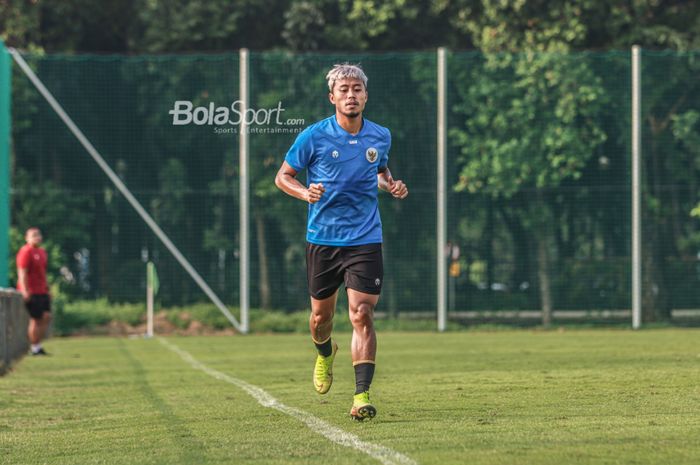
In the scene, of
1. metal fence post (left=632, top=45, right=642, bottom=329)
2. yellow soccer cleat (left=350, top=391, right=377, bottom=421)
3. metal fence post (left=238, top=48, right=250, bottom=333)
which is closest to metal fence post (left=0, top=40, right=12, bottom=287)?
metal fence post (left=238, top=48, right=250, bottom=333)

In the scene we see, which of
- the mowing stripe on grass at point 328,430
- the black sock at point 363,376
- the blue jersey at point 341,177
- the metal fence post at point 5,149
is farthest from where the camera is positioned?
the metal fence post at point 5,149

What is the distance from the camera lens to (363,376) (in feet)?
29.3

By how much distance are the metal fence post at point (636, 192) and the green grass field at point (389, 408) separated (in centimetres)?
626

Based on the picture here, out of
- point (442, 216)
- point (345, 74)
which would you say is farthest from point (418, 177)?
point (345, 74)

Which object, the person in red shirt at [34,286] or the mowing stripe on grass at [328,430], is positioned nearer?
the mowing stripe on grass at [328,430]

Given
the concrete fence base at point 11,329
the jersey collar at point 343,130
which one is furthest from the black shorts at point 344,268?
the concrete fence base at point 11,329

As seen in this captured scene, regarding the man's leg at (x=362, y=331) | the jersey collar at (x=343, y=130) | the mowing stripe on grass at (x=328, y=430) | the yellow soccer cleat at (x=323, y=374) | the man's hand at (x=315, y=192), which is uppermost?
the jersey collar at (x=343, y=130)

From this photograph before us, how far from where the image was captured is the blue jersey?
934cm

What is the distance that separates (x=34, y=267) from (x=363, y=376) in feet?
41.5

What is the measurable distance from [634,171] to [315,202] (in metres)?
17.3

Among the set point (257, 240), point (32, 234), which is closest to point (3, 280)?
point (32, 234)

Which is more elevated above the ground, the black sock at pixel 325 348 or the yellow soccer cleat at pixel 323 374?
the black sock at pixel 325 348

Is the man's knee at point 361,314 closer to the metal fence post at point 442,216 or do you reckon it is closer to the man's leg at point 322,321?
the man's leg at point 322,321

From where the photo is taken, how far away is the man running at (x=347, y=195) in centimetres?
921
